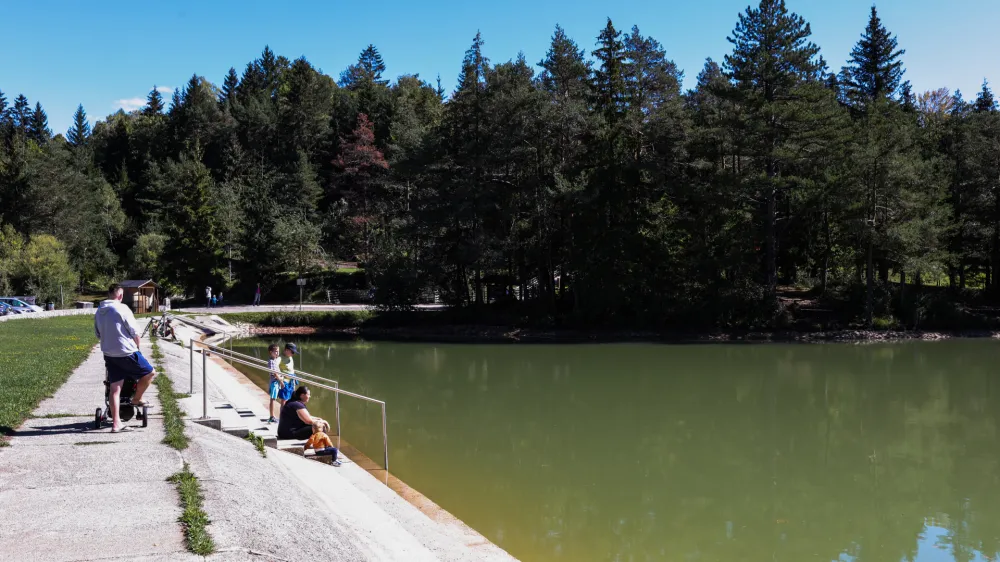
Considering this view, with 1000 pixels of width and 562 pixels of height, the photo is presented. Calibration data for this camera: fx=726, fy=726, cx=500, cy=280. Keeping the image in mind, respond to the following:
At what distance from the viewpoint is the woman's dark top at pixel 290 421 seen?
1167 cm

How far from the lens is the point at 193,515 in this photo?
20.5ft

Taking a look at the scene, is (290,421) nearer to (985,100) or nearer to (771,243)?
(771,243)

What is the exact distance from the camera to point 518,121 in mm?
41812

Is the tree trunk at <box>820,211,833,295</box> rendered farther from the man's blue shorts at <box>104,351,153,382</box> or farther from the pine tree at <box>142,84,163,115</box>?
the pine tree at <box>142,84,163,115</box>

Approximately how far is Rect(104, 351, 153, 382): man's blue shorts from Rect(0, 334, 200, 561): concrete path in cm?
77

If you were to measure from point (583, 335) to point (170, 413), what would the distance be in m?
33.1

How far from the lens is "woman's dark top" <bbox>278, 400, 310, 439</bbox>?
1167cm

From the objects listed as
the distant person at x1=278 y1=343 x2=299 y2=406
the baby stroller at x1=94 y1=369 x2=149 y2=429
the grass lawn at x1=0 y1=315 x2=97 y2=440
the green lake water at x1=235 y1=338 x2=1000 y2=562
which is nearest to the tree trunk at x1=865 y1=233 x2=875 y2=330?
the green lake water at x1=235 y1=338 x2=1000 y2=562

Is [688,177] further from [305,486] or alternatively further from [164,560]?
[164,560]

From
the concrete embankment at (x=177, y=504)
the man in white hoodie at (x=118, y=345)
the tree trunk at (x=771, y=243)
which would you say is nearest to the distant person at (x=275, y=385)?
the concrete embankment at (x=177, y=504)

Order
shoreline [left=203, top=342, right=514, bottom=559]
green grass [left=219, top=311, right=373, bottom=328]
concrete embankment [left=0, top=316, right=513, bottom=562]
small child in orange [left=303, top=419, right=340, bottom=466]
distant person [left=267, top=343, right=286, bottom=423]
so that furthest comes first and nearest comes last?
green grass [left=219, top=311, right=373, bottom=328]
distant person [left=267, top=343, right=286, bottom=423]
small child in orange [left=303, top=419, right=340, bottom=466]
shoreline [left=203, top=342, right=514, bottom=559]
concrete embankment [left=0, top=316, right=513, bottom=562]

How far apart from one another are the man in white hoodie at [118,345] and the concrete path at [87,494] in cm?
65

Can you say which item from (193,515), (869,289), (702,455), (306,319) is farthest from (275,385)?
(869,289)

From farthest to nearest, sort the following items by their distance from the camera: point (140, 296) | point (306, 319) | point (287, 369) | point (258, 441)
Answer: point (140, 296) → point (306, 319) → point (287, 369) → point (258, 441)
